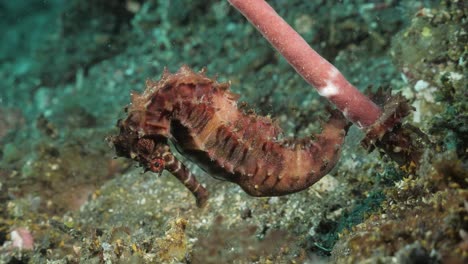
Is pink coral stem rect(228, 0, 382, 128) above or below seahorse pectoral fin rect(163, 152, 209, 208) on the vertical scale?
above

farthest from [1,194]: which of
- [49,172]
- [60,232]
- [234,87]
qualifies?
[234,87]

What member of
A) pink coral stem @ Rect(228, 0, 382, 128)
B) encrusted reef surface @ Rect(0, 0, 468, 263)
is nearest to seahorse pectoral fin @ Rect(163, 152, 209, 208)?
encrusted reef surface @ Rect(0, 0, 468, 263)

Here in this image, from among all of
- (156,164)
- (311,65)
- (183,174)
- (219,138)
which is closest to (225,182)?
(183,174)

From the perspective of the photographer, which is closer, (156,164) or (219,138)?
(219,138)

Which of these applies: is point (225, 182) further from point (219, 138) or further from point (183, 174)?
point (219, 138)

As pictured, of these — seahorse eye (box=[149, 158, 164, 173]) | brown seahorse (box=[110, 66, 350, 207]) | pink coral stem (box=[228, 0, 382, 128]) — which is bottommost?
seahorse eye (box=[149, 158, 164, 173])

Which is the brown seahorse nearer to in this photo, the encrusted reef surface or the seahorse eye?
the seahorse eye

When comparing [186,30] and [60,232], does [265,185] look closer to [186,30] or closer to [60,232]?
[60,232]
